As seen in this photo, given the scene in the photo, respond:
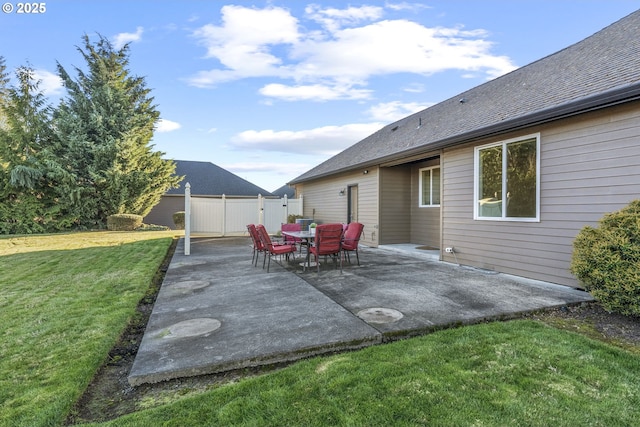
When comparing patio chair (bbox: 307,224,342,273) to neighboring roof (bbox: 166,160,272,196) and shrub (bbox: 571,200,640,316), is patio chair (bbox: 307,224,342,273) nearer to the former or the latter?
shrub (bbox: 571,200,640,316)

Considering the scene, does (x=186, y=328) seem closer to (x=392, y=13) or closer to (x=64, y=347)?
(x=64, y=347)

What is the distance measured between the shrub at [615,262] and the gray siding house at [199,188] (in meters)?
19.1

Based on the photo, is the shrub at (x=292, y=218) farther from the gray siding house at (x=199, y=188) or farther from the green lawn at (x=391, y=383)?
the green lawn at (x=391, y=383)

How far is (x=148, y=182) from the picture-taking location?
1692 cm

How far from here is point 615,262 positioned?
3.53 m

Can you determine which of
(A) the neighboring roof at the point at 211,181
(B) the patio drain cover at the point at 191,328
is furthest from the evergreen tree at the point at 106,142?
(B) the patio drain cover at the point at 191,328

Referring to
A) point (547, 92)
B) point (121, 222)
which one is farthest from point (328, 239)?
point (121, 222)

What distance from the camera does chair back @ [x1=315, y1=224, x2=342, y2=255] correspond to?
587 centimetres

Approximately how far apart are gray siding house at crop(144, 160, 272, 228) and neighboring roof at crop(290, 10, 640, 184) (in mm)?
13783

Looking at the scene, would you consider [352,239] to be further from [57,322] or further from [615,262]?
[57,322]

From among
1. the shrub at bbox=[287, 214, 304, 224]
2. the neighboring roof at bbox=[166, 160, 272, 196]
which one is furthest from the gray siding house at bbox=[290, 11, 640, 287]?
the neighboring roof at bbox=[166, 160, 272, 196]

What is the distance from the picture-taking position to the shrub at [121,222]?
15.6 m

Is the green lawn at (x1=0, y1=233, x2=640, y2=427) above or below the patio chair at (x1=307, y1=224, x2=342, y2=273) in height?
below

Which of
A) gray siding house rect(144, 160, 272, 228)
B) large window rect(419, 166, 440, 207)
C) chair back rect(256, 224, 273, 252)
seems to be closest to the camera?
chair back rect(256, 224, 273, 252)
